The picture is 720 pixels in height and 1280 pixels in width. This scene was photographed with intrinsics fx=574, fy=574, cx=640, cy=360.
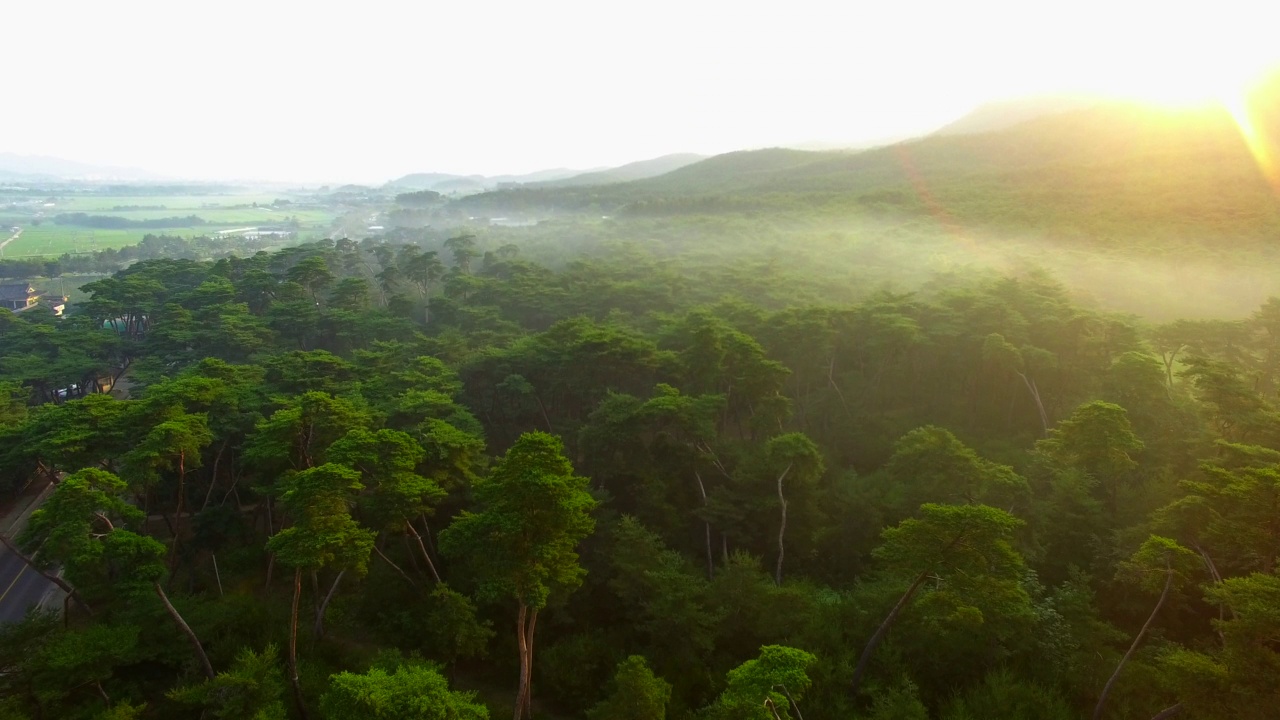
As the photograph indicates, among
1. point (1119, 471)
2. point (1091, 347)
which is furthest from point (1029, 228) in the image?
point (1119, 471)

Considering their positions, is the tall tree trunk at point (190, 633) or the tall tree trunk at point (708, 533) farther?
the tall tree trunk at point (708, 533)

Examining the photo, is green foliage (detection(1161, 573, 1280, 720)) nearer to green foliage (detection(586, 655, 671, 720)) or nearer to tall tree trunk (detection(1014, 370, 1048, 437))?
green foliage (detection(586, 655, 671, 720))

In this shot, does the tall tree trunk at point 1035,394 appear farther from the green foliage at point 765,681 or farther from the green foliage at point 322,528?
the green foliage at point 322,528

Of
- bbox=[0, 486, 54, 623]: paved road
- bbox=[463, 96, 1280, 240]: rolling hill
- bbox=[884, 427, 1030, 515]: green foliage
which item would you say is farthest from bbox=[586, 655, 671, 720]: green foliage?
bbox=[463, 96, 1280, 240]: rolling hill

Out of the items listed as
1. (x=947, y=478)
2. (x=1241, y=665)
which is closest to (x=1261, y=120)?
(x=947, y=478)

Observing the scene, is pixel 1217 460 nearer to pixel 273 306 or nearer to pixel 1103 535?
pixel 1103 535

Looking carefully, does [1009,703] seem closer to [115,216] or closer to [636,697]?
[636,697]

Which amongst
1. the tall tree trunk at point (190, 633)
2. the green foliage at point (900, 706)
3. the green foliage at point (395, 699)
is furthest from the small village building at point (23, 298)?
the green foliage at point (900, 706)

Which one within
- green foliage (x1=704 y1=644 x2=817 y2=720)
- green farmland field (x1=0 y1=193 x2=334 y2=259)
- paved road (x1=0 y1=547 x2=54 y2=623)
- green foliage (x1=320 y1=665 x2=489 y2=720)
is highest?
green farmland field (x1=0 y1=193 x2=334 y2=259)

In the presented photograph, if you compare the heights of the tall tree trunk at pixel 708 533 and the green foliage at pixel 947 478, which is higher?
the green foliage at pixel 947 478
